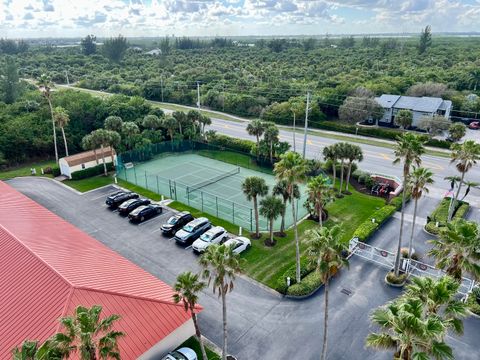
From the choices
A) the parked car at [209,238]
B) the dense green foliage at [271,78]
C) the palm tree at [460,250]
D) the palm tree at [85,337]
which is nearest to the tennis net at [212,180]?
the parked car at [209,238]

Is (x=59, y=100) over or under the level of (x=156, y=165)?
over

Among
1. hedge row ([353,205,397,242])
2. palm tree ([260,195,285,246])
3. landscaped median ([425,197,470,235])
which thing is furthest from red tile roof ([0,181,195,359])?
landscaped median ([425,197,470,235])

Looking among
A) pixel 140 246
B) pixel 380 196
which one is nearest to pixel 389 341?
pixel 140 246

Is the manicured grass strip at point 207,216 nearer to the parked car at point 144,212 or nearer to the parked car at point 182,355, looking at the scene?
the parked car at point 144,212

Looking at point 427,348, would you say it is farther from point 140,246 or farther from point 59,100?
point 59,100

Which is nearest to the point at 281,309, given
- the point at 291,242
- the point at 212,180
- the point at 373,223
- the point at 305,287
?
the point at 305,287

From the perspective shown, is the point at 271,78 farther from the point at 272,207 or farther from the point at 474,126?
the point at 272,207

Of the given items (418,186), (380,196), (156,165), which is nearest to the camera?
(418,186)
